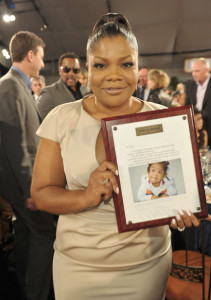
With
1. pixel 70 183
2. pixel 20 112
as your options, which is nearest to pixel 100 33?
pixel 70 183

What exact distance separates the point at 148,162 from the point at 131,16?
7102 millimetres

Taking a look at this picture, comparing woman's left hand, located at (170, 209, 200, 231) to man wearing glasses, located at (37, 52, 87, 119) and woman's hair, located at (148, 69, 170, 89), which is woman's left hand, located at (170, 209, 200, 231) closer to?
man wearing glasses, located at (37, 52, 87, 119)

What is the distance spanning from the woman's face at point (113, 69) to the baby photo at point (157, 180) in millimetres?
253

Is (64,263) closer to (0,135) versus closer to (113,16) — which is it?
(113,16)

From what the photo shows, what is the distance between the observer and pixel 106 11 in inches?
251

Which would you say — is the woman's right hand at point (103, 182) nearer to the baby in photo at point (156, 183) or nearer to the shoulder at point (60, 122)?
the baby in photo at point (156, 183)

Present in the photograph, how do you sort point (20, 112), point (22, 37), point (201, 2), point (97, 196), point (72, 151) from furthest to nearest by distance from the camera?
point (201, 2)
point (22, 37)
point (20, 112)
point (72, 151)
point (97, 196)

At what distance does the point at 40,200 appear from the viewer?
100cm

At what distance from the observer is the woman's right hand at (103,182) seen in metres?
0.87

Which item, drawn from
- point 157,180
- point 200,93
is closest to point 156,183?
point 157,180

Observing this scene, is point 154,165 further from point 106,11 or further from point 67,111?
point 106,11

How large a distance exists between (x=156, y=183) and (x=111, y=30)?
53 centimetres

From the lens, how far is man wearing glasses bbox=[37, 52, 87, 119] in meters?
3.28

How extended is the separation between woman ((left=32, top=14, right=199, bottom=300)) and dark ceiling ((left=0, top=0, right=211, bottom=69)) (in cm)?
353
